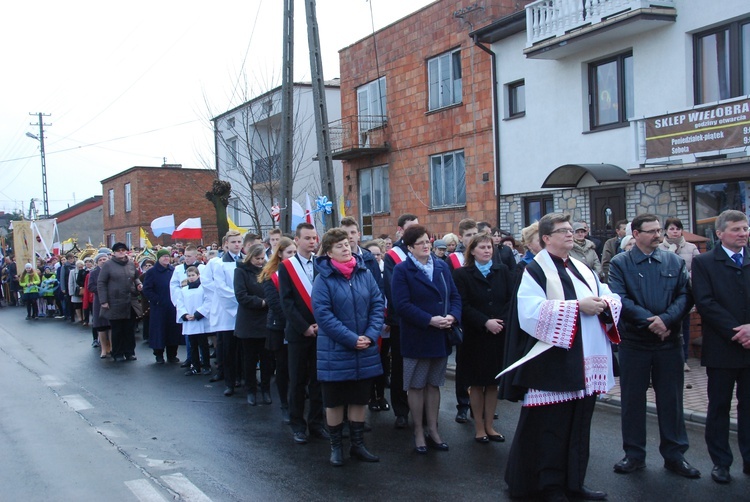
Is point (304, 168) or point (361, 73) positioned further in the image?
point (304, 168)

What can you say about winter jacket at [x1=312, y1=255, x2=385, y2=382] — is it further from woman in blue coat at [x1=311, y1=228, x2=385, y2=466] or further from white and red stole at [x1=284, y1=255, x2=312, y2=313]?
white and red stole at [x1=284, y1=255, x2=312, y2=313]

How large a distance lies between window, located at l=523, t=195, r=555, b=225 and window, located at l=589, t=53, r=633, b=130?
7.64ft

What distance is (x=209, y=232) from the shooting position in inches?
1706

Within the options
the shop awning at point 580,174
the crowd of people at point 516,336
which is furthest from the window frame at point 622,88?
the crowd of people at point 516,336

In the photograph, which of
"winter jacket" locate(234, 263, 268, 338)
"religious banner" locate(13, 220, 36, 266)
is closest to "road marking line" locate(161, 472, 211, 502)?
"winter jacket" locate(234, 263, 268, 338)

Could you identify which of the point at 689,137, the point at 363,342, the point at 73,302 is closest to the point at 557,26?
the point at 689,137

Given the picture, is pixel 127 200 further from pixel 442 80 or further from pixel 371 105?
pixel 442 80

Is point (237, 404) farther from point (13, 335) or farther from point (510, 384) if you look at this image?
point (13, 335)

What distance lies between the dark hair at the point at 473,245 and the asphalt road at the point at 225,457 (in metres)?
1.69

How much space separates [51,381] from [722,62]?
13.3m

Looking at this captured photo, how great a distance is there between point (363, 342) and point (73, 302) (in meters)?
15.5

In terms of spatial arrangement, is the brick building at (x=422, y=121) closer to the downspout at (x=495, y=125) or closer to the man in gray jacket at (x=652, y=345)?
the downspout at (x=495, y=125)

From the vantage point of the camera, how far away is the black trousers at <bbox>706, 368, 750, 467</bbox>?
5.59 metres

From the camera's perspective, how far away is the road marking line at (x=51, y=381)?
412 inches
